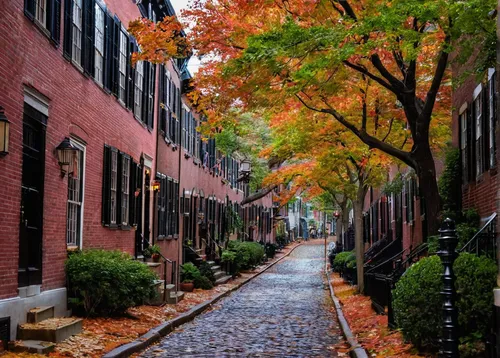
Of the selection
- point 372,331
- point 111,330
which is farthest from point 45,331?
point 372,331

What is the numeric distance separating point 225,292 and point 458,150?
37.8ft

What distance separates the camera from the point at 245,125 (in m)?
38.9

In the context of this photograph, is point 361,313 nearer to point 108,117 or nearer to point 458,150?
point 458,150

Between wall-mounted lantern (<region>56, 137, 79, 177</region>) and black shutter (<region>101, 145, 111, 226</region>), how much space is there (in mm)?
3181

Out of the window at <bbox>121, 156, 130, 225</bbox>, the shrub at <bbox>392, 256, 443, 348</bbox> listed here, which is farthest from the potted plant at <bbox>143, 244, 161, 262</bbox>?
the shrub at <bbox>392, 256, 443, 348</bbox>

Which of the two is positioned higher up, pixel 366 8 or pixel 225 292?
pixel 366 8

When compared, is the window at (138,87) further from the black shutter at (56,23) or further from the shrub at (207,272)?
the shrub at (207,272)

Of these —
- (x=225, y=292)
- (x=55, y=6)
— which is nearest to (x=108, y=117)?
(x=55, y=6)

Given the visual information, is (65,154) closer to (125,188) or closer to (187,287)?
(125,188)

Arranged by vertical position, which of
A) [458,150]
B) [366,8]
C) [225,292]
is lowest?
[225,292]

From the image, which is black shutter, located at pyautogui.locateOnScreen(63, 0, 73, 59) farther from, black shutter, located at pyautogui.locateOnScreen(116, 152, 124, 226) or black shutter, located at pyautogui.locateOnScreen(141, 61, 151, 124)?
black shutter, located at pyautogui.locateOnScreen(141, 61, 151, 124)

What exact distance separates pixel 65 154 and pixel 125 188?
18.7ft

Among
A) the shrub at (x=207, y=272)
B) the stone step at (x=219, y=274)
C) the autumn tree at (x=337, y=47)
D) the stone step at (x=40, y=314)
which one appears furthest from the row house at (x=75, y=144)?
the stone step at (x=219, y=274)

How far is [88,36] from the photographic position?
15.2m
